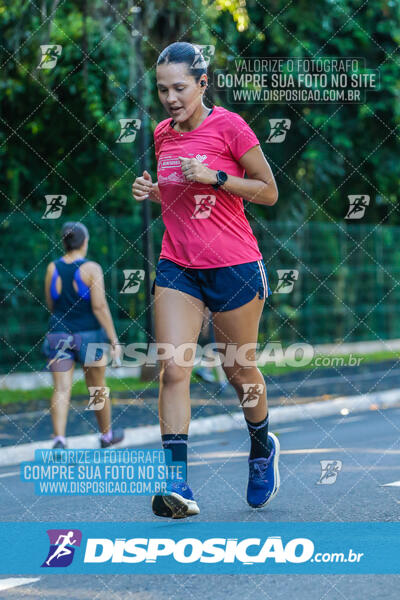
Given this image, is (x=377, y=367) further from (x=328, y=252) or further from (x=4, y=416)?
(x=4, y=416)

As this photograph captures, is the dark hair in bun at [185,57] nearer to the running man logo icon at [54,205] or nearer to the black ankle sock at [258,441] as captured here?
the black ankle sock at [258,441]

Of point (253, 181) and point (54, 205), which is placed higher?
point (253, 181)

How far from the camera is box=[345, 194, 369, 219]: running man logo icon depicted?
2012 centimetres

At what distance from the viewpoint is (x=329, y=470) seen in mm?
7066

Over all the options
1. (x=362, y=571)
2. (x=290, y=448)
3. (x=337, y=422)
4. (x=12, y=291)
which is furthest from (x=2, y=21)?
(x=362, y=571)

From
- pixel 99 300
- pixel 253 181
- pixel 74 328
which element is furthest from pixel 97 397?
pixel 253 181

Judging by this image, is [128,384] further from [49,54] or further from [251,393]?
[251,393]

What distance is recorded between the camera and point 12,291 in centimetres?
1473

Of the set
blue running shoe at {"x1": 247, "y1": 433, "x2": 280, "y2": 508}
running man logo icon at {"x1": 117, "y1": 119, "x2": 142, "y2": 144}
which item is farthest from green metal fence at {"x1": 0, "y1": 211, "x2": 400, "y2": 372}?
blue running shoe at {"x1": 247, "y1": 433, "x2": 280, "y2": 508}

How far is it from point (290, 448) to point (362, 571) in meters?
4.07

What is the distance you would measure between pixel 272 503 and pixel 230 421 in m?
4.95

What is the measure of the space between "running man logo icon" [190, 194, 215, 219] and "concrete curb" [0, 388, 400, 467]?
3.97 metres

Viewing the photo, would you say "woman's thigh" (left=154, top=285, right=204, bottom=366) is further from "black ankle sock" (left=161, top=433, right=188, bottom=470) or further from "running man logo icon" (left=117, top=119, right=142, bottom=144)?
"running man logo icon" (left=117, top=119, right=142, bottom=144)

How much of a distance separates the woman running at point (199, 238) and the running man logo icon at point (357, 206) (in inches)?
571
